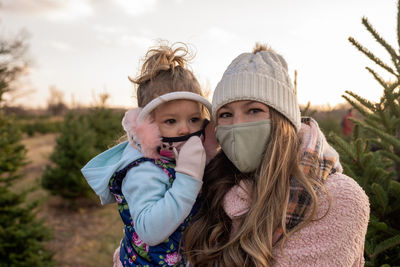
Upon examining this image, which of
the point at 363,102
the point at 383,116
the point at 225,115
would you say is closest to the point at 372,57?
the point at 363,102

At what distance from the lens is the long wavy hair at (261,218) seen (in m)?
1.45

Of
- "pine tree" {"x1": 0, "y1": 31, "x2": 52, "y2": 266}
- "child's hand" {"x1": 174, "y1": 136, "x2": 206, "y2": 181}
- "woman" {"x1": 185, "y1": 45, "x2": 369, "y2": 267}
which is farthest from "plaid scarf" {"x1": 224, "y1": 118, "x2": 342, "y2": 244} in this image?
"pine tree" {"x1": 0, "y1": 31, "x2": 52, "y2": 266}

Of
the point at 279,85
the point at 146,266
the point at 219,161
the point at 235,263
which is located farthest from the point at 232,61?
the point at 146,266

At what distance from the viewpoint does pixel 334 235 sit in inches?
55.0

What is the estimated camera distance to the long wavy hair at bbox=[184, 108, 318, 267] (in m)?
1.45

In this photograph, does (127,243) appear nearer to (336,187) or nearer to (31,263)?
(336,187)

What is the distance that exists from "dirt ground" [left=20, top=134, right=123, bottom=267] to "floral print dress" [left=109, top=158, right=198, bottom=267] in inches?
177

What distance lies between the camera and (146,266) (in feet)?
5.81

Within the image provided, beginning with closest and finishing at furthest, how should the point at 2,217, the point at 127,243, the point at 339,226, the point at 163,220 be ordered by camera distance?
1. the point at 339,226
2. the point at 163,220
3. the point at 127,243
4. the point at 2,217

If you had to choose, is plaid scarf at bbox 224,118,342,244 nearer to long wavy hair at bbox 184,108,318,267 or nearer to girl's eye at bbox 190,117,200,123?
long wavy hair at bbox 184,108,318,267

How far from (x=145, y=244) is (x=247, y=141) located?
32.9 inches

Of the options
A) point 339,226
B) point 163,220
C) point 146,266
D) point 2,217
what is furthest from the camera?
point 2,217

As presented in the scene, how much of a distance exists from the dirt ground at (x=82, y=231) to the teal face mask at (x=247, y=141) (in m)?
5.19

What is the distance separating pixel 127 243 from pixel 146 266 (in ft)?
0.83
